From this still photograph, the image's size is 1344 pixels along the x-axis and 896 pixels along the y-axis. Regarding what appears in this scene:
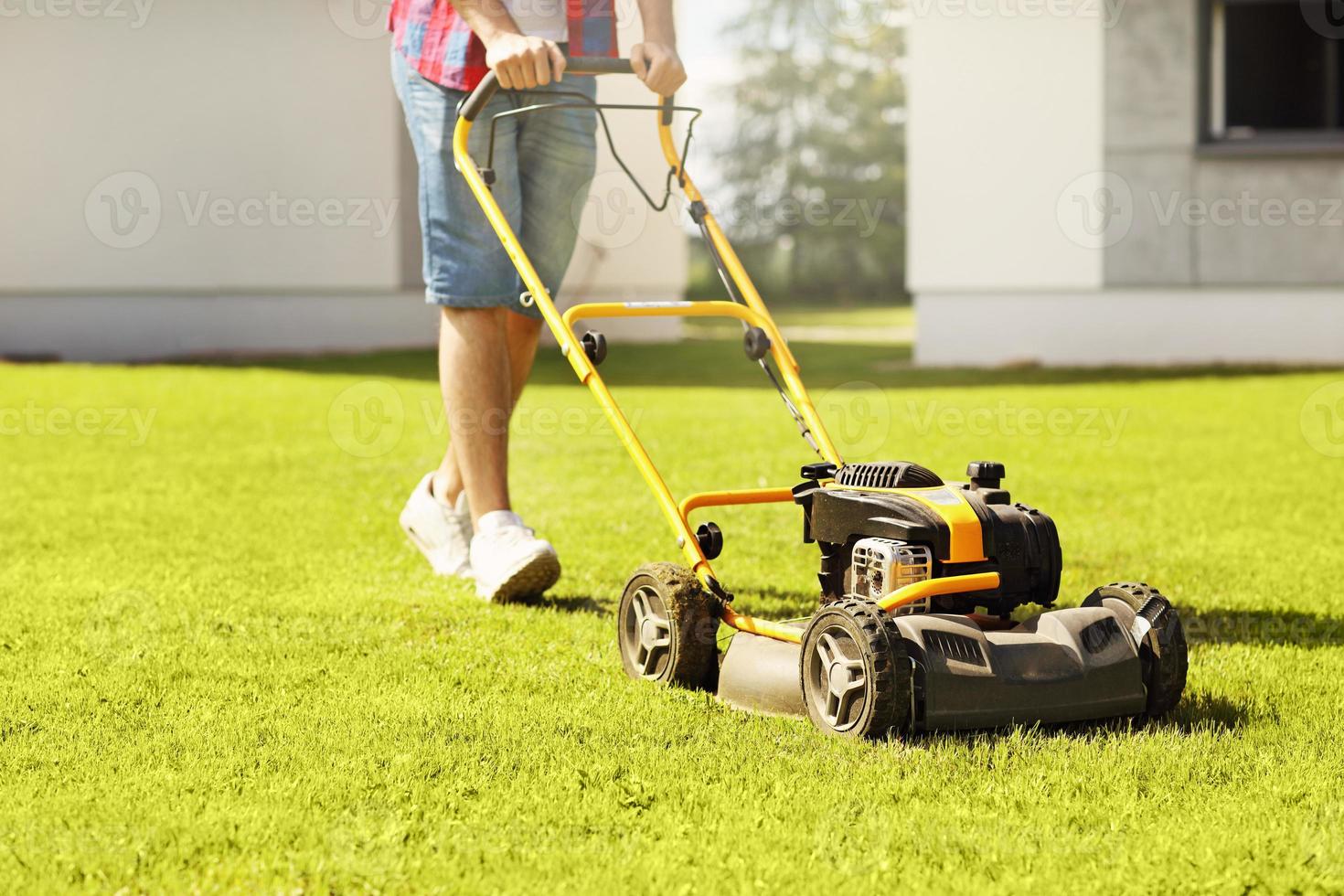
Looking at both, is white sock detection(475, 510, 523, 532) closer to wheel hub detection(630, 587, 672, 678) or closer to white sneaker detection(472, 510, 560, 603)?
white sneaker detection(472, 510, 560, 603)

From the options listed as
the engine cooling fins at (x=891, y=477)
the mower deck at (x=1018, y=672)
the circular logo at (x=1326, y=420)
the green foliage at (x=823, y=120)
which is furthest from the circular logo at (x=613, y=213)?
the green foliage at (x=823, y=120)

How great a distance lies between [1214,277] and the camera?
10906 mm

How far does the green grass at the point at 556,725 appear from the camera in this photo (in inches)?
73.6

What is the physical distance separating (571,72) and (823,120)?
40.4 meters

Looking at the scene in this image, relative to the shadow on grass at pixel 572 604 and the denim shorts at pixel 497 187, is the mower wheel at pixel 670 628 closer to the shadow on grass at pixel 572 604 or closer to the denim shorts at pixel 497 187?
the shadow on grass at pixel 572 604

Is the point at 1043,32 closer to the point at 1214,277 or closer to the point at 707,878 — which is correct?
the point at 1214,277

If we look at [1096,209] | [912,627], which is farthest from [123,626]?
[1096,209]

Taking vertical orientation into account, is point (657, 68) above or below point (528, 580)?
above

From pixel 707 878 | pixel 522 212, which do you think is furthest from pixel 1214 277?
pixel 707 878

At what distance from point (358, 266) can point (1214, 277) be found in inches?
288

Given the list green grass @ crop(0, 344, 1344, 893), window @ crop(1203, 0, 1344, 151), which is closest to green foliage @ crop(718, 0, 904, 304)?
window @ crop(1203, 0, 1344, 151)

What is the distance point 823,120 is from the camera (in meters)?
42.5

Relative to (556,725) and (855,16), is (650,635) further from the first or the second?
(855,16)

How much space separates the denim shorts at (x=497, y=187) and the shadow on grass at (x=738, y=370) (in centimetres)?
593
